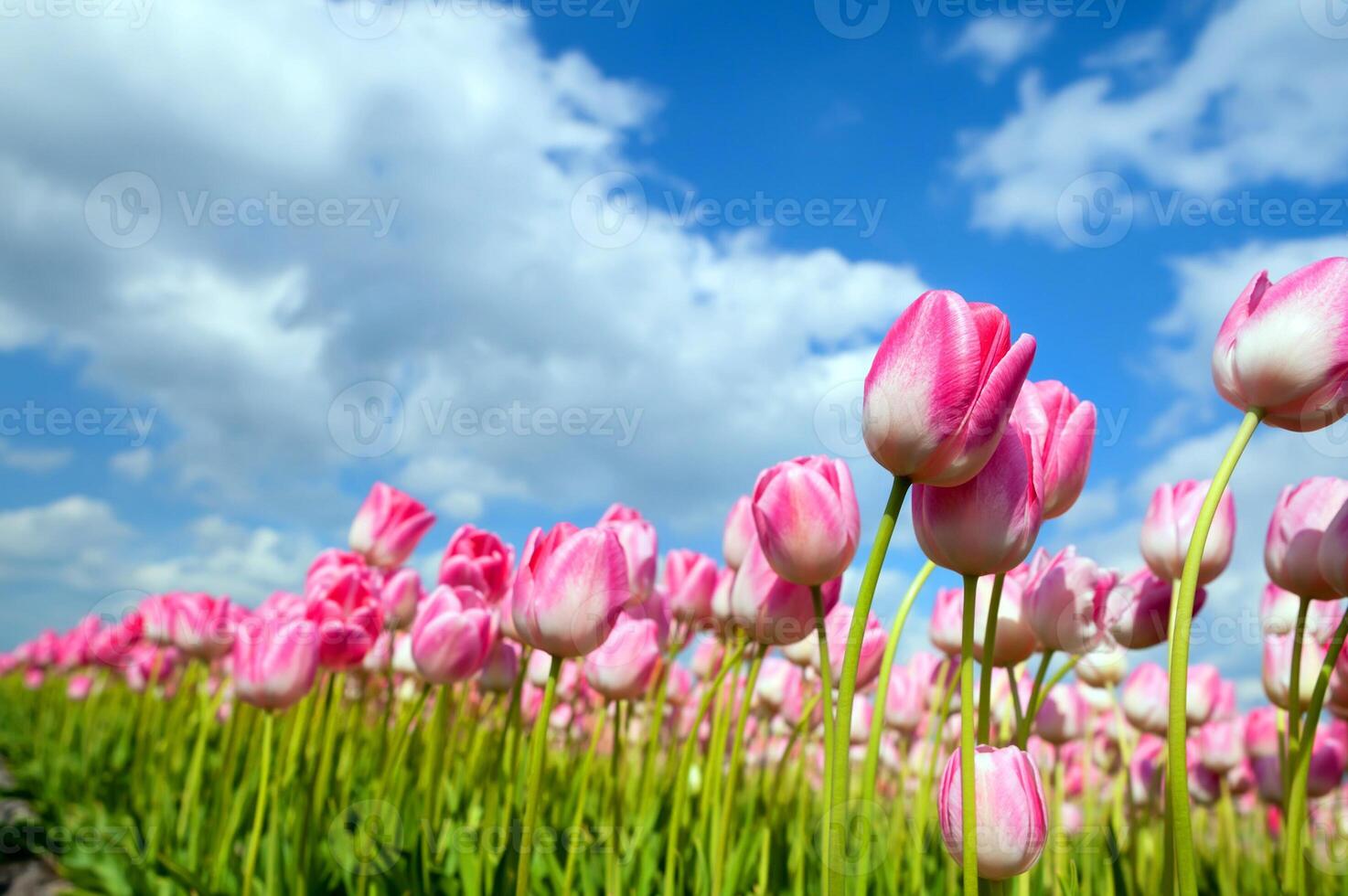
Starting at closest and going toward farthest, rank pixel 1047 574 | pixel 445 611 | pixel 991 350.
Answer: pixel 991 350
pixel 1047 574
pixel 445 611

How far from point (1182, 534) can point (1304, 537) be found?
17cm

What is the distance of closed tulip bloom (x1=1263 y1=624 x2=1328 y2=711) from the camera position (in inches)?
69.4

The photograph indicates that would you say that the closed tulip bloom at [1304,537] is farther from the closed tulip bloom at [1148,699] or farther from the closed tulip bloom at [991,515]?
the closed tulip bloom at [1148,699]

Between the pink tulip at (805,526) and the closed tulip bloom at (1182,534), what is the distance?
67cm

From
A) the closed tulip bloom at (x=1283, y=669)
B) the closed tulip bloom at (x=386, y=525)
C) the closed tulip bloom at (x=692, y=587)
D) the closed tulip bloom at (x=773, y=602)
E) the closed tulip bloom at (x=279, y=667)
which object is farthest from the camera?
the closed tulip bloom at (x=386, y=525)

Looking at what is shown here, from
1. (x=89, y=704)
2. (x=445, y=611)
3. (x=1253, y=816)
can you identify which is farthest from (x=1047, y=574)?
(x=89, y=704)

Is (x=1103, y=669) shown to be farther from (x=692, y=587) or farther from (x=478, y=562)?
(x=478, y=562)

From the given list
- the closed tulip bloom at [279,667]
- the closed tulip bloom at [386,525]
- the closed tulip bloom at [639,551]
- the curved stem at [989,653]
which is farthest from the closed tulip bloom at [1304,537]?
the closed tulip bloom at [386,525]

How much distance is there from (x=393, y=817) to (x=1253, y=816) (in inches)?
177

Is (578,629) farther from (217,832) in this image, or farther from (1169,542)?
(217,832)

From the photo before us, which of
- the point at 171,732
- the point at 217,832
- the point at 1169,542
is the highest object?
the point at 1169,542

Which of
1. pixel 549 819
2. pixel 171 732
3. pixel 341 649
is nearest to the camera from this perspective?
pixel 341 649

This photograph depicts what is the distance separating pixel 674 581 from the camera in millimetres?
2553

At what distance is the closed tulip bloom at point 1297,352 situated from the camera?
98cm
